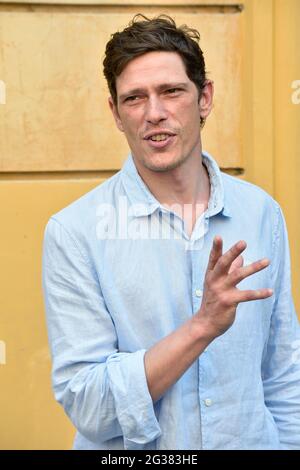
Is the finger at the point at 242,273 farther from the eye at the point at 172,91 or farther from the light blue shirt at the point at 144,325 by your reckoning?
the eye at the point at 172,91

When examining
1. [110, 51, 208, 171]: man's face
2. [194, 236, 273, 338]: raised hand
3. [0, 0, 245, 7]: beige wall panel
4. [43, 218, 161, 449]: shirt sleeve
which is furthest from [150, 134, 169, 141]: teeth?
[0, 0, 245, 7]: beige wall panel

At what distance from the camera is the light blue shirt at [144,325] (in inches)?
96.2

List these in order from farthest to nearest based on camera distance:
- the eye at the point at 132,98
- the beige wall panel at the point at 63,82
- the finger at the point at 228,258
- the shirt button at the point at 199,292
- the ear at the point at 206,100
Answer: the beige wall panel at the point at 63,82, the ear at the point at 206,100, the eye at the point at 132,98, the shirt button at the point at 199,292, the finger at the point at 228,258

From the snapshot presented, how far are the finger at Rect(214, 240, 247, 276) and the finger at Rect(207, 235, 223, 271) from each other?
1cm

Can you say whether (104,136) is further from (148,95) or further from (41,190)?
(148,95)

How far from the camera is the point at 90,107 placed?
4480mm


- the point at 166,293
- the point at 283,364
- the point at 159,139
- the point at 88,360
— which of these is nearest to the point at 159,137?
the point at 159,139

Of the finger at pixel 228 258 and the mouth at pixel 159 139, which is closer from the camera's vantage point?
the finger at pixel 228 258

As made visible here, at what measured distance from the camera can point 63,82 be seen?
175 inches

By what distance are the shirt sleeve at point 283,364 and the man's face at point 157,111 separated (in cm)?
45

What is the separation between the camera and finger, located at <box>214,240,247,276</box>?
2252mm

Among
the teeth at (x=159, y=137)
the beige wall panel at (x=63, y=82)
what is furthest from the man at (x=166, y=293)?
the beige wall panel at (x=63, y=82)

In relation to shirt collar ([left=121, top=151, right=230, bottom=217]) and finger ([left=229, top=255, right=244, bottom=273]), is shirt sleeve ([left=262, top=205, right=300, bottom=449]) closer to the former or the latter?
shirt collar ([left=121, top=151, right=230, bottom=217])
